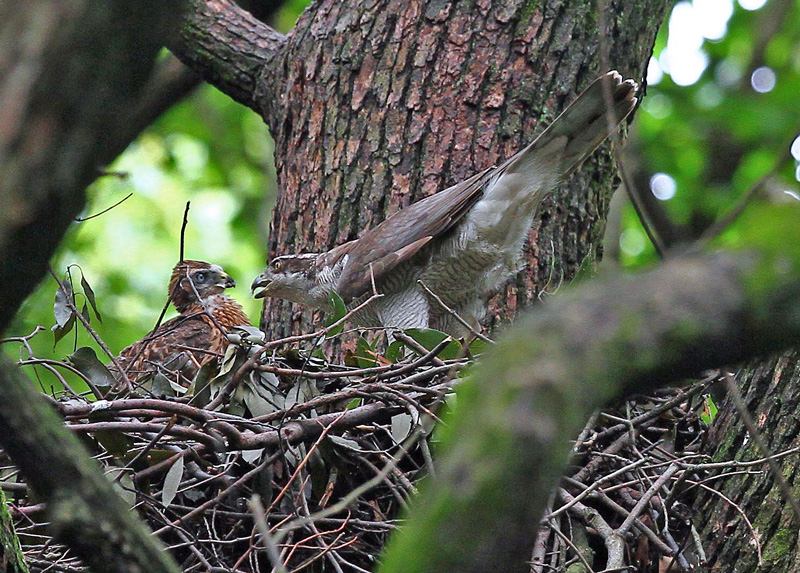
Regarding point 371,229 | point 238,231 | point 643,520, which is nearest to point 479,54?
point 371,229

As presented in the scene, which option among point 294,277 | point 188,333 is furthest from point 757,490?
point 188,333

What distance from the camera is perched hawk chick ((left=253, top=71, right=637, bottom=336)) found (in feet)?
12.9

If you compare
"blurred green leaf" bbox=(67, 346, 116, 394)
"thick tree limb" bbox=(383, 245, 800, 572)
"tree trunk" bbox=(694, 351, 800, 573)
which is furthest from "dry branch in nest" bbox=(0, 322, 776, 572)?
"thick tree limb" bbox=(383, 245, 800, 572)

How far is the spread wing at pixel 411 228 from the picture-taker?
4113 mm

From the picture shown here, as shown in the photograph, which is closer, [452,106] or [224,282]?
[452,106]

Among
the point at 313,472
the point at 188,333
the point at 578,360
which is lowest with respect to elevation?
the point at 188,333

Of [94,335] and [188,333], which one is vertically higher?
[94,335]

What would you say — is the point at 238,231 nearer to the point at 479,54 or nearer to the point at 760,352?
the point at 479,54

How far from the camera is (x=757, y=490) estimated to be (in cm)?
307

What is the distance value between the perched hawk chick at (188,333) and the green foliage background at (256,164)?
7.87ft

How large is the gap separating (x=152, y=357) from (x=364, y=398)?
7.29 feet

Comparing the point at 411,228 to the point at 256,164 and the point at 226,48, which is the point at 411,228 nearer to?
the point at 226,48

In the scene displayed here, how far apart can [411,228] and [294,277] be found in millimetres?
699

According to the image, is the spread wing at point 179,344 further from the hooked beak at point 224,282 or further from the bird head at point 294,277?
the hooked beak at point 224,282
